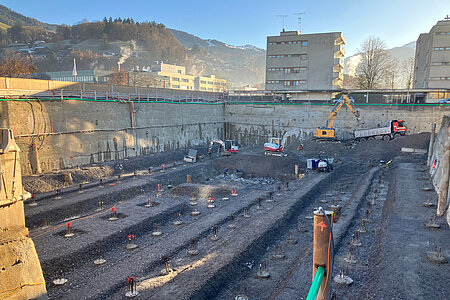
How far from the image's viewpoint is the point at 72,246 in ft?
42.3

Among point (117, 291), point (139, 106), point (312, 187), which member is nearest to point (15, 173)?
point (117, 291)

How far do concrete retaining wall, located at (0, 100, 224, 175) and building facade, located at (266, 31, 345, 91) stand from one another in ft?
74.3

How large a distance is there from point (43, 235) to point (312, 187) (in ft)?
55.3

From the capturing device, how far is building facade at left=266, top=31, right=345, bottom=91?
5188cm

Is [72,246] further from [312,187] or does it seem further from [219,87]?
[219,87]

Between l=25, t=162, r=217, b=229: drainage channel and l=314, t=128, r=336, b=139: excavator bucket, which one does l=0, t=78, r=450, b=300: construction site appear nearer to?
l=25, t=162, r=217, b=229: drainage channel

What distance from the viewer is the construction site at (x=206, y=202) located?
9.28 meters

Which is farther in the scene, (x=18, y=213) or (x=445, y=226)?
(x=445, y=226)

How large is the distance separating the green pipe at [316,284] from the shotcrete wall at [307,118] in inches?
1366

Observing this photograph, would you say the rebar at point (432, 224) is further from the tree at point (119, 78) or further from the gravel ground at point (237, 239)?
the tree at point (119, 78)

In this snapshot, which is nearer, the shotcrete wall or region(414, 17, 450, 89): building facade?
the shotcrete wall

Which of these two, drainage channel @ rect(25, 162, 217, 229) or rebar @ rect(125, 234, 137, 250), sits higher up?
drainage channel @ rect(25, 162, 217, 229)

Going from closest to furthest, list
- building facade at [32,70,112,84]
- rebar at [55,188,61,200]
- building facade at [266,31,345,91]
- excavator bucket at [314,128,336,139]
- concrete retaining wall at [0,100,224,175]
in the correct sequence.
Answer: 1. rebar at [55,188,61,200]
2. concrete retaining wall at [0,100,224,175]
3. excavator bucket at [314,128,336,139]
4. building facade at [266,31,345,91]
5. building facade at [32,70,112,84]

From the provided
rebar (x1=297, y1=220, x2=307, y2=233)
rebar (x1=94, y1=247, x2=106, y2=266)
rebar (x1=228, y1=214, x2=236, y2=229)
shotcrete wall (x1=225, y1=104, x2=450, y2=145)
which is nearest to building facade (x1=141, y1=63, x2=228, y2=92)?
shotcrete wall (x1=225, y1=104, x2=450, y2=145)
